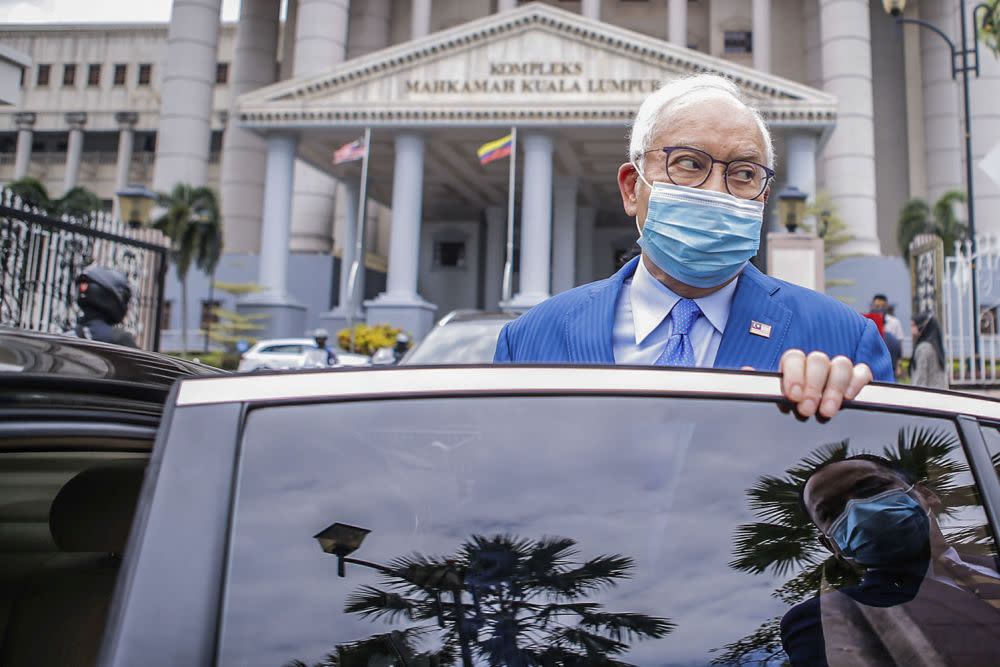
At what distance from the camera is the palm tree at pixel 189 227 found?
89.5 ft

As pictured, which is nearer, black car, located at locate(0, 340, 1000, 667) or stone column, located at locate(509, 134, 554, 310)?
black car, located at locate(0, 340, 1000, 667)

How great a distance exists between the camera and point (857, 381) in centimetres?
140

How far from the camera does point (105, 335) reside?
5.64m

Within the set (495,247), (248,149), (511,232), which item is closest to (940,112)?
(495,247)

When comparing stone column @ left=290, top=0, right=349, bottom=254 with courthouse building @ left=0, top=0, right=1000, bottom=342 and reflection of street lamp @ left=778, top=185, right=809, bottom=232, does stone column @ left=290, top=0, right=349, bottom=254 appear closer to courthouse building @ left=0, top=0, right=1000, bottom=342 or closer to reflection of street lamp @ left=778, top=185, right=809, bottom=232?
courthouse building @ left=0, top=0, right=1000, bottom=342

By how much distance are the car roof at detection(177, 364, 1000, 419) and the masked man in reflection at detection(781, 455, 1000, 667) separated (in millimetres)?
224

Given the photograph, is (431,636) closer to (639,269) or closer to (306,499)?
(306,499)

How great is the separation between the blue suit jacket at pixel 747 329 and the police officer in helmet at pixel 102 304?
174 inches

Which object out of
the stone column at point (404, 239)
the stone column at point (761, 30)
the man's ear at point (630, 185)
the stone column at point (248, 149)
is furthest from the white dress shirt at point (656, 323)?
the stone column at point (248, 149)

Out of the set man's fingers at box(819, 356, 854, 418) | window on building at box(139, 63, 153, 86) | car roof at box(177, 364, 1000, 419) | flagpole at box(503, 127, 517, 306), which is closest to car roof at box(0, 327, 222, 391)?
car roof at box(177, 364, 1000, 419)

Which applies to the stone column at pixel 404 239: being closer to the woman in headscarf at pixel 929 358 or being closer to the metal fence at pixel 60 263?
the metal fence at pixel 60 263

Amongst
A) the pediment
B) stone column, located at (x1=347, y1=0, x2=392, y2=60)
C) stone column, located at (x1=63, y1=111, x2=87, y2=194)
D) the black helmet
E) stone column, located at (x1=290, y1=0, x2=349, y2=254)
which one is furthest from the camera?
stone column, located at (x1=63, y1=111, x2=87, y2=194)

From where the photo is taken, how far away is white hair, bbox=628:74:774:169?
1.96 metres

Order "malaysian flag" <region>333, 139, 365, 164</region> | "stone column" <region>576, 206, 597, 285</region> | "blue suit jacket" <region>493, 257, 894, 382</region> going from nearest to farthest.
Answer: "blue suit jacket" <region>493, 257, 894, 382</region>
"malaysian flag" <region>333, 139, 365, 164</region>
"stone column" <region>576, 206, 597, 285</region>
